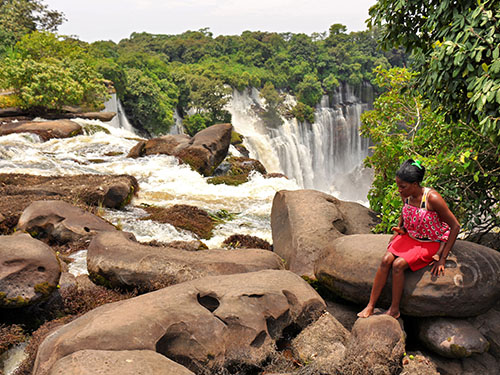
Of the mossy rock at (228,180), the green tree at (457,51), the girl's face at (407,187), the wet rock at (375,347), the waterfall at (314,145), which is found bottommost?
the waterfall at (314,145)

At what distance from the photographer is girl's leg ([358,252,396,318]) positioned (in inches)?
201

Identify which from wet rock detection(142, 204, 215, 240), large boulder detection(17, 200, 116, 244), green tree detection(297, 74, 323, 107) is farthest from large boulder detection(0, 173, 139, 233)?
green tree detection(297, 74, 323, 107)

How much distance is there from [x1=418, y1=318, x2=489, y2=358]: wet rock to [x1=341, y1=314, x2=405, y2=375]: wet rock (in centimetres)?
45

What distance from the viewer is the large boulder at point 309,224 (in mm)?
7508

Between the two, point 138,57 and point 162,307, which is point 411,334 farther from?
point 138,57

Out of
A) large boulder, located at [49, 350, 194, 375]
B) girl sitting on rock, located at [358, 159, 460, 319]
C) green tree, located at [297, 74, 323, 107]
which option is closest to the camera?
large boulder, located at [49, 350, 194, 375]

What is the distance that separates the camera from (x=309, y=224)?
26.4 feet

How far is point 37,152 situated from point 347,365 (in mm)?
17918

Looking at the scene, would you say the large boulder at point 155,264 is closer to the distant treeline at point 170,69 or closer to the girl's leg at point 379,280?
the girl's leg at point 379,280

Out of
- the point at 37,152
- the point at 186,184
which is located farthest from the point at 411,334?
the point at 37,152

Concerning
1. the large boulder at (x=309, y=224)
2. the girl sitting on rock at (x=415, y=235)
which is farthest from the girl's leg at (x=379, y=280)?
the large boulder at (x=309, y=224)

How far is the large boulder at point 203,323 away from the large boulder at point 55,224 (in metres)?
4.26

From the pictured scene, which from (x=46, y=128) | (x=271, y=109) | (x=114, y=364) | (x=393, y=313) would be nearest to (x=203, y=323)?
(x=114, y=364)

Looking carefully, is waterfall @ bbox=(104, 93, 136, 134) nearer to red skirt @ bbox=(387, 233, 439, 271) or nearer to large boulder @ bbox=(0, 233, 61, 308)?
large boulder @ bbox=(0, 233, 61, 308)
